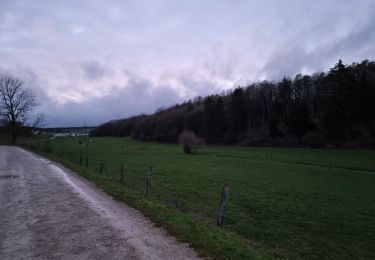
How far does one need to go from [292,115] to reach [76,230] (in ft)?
311

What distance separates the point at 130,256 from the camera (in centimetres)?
712

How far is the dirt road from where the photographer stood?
24.1 feet

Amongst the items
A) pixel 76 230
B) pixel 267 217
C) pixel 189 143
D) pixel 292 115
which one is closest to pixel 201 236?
pixel 76 230

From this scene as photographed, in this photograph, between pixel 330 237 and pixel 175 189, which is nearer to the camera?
pixel 330 237

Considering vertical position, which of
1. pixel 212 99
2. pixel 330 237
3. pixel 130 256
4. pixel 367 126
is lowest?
pixel 330 237

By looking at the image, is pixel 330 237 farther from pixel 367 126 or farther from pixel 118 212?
pixel 367 126

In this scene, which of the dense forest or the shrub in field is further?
the dense forest

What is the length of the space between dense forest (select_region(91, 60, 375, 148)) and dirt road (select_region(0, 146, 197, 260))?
7305 centimetres

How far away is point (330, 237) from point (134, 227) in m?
7.77

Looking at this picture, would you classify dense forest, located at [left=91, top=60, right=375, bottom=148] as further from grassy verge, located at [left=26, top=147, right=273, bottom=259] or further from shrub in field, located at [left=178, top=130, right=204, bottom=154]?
grassy verge, located at [left=26, top=147, right=273, bottom=259]

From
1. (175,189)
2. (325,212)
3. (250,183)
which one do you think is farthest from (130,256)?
(250,183)

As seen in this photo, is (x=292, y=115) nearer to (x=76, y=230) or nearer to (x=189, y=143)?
(x=189, y=143)

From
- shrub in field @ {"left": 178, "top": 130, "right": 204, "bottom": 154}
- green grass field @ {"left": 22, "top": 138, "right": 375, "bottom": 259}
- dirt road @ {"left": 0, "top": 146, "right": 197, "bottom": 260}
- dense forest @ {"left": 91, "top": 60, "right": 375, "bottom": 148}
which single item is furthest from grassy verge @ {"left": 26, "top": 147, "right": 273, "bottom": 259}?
dense forest @ {"left": 91, "top": 60, "right": 375, "bottom": 148}

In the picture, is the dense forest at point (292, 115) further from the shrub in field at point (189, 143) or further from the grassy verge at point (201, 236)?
the grassy verge at point (201, 236)
